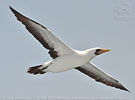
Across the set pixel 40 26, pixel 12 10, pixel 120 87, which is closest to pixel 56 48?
pixel 40 26

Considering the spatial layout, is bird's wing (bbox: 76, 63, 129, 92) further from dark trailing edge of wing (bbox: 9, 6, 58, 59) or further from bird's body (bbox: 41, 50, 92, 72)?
dark trailing edge of wing (bbox: 9, 6, 58, 59)

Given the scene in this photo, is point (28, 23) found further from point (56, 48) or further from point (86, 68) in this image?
point (86, 68)

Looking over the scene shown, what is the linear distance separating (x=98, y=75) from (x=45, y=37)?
149 inches

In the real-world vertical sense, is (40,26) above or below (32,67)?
above

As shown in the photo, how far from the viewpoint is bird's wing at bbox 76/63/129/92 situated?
17.5 metres

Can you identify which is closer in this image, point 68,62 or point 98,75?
point 68,62

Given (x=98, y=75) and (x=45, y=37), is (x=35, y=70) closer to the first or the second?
(x=45, y=37)

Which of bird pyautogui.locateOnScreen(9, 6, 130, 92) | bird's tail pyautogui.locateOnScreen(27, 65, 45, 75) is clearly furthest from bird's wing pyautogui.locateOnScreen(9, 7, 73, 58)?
bird's tail pyautogui.locateOnScreen(27, 65, 45, 75)

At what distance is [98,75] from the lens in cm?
1773

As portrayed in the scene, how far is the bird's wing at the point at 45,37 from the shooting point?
1450cm

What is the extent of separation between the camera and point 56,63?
50.8 feet

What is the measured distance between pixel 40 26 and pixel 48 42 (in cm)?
104

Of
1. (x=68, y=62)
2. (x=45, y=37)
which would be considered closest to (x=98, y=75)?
(x=68, y=62)

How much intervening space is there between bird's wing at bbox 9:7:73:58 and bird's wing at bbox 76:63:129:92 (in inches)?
88.8
